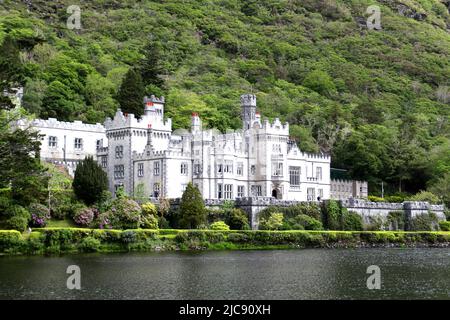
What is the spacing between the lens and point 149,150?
9062 centimetres

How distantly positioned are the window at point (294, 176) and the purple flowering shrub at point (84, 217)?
2692 centimetres

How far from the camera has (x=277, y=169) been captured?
95750 millimetres

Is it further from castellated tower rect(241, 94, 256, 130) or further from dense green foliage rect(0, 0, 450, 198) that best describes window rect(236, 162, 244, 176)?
dense green foliage rect(0, 0, 450, 198)

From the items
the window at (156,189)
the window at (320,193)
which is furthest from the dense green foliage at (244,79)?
the window at (156,189)

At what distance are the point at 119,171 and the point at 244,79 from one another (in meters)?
72.7

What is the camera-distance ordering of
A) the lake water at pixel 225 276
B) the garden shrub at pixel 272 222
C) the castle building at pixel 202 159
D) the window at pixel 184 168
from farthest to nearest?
the window at pixel 184 168 < the castle building at pixel 202 159 < the garden shrub at pixel 272 222 < the lake water at pixel 225 276

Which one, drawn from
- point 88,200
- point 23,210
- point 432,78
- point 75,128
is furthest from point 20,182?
point 432,78

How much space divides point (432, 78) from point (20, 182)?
129 meters

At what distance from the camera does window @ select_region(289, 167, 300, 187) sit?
322 feet

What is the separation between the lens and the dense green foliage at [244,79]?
381 feet

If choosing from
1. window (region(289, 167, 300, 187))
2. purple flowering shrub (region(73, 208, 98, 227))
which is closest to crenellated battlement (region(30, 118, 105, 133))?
purple flowering shrub (region(73, 208, 98, 227))

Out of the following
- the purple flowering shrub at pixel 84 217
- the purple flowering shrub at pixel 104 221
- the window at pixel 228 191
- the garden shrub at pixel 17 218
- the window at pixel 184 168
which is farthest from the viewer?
the window at pixel 228 191

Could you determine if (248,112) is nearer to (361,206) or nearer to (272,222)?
(361,206)

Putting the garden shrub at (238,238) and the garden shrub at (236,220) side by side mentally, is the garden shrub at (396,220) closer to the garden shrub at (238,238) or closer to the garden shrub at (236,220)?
the garden shrub at (236,220)
